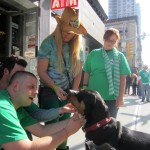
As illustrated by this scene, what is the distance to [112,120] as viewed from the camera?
9.60 feet

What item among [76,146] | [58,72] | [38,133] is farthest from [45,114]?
[76,146]

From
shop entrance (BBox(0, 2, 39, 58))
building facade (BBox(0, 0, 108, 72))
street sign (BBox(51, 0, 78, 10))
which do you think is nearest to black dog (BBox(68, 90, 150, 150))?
building facade (BBox(0, 0, 108, 72))

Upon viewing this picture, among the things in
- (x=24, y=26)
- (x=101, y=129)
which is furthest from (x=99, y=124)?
(x=24, y=26)

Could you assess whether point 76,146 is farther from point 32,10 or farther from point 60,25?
point 32,10

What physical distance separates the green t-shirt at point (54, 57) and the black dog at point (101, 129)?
202 mm

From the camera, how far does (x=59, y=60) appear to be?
119 inches

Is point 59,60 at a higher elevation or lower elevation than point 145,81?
higher

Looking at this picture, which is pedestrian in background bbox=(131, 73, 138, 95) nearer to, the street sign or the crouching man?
the street sign

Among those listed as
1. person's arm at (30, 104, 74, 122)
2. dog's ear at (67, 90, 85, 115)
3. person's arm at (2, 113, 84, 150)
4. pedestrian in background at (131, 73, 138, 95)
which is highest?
dog's ear at (67, 90, 85, 115)

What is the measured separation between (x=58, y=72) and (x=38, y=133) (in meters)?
0.78

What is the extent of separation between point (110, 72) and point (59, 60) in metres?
0.83

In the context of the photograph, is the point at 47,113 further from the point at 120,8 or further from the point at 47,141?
the point at 120,8

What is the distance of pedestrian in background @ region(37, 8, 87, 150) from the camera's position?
2998 millimetres

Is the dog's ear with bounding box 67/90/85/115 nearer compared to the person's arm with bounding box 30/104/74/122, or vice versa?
the person's arm with bounding box 30/104/74/122
